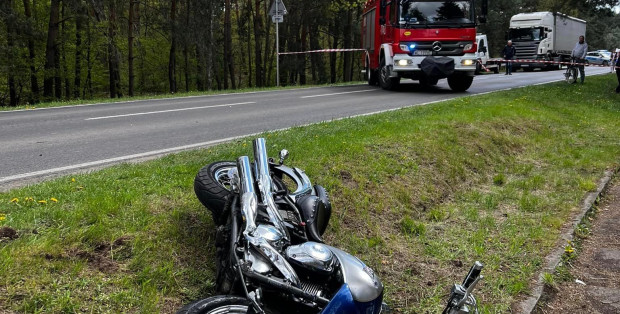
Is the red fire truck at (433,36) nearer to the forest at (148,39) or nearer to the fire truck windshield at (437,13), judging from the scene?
the fire truck windshield at (437,13)

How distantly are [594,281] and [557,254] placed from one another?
13.4 inches

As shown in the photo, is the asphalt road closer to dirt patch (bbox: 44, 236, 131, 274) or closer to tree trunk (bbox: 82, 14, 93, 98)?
dirt patch (bbox: 44, 236, 131, 274)

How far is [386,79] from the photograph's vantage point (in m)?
16.5

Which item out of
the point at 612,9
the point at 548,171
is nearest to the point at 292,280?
the point at 548,171

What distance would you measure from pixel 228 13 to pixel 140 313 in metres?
30.5

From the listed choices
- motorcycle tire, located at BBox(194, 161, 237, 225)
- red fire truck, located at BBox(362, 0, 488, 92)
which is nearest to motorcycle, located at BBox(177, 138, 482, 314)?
motorcycle tire, located at BBox(194, 161, 237, 225)

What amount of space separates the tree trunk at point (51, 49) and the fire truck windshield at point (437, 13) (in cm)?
1721

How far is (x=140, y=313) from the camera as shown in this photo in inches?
111

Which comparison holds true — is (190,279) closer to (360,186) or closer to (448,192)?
(360,186)

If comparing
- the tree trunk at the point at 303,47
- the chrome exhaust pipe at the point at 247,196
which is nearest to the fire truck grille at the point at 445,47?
the chrome exhaust pipe at the point at 247,196

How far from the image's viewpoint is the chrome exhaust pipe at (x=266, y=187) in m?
2.66

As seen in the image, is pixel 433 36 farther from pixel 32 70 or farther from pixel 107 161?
pixel 32 70

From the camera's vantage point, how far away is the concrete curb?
141 inches

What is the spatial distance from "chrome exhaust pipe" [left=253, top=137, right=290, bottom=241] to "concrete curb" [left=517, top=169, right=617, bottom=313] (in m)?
1.89
